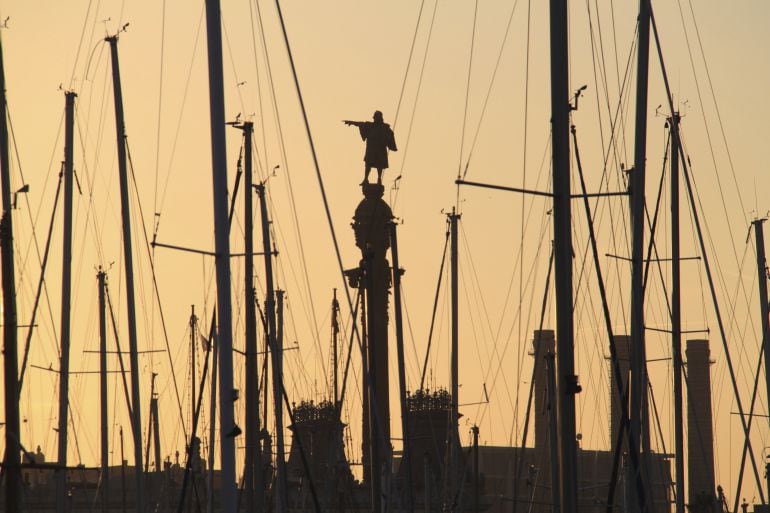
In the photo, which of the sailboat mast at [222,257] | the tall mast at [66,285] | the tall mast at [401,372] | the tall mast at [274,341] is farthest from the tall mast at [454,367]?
the sailboat mast at [222,257]

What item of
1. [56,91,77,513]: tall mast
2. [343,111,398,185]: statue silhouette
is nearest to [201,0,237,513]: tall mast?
[56,91,77,513]: tall mast

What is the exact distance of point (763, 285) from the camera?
41219 millimetres

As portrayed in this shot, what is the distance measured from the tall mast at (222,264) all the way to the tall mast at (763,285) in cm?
1803

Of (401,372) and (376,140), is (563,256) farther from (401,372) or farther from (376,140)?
(376,140)

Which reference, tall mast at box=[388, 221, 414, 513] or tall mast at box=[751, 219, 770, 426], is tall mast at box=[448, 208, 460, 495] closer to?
tall mast at box=[388, 221, 414, 513]

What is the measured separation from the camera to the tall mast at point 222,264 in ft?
78.9

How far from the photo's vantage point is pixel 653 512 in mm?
28094

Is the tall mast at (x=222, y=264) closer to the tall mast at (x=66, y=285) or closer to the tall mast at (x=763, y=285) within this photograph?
the tall mast at (x=66, y=285)

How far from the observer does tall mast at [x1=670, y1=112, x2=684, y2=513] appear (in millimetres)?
33094

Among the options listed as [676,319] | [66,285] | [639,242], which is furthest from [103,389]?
[639,242]

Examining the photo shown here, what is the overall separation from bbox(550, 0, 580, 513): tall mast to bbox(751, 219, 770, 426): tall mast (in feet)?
52.9

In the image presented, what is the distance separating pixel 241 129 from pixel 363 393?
13.1m

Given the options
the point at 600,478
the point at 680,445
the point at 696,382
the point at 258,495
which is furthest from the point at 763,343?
the point at 696,382

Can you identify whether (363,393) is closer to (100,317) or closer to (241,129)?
(100,317)
